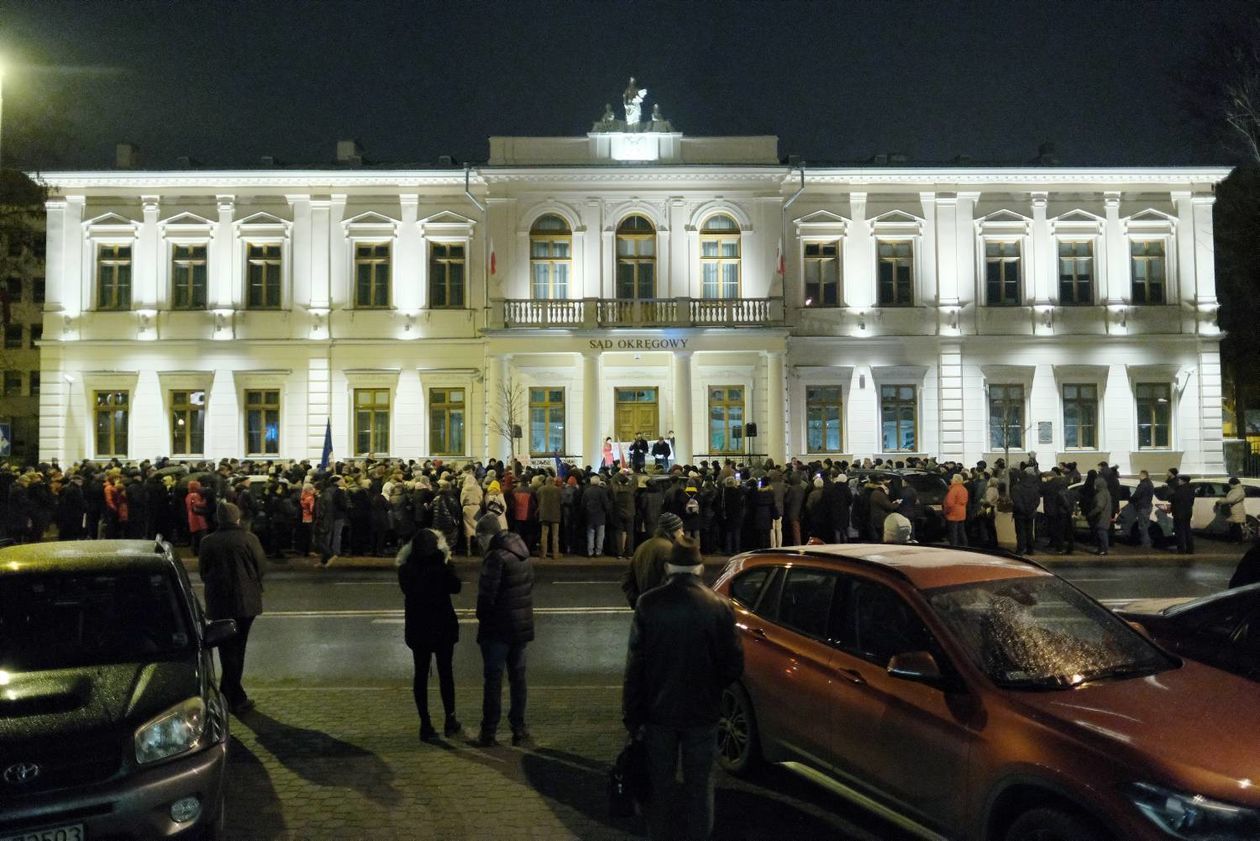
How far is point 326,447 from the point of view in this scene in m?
27.5

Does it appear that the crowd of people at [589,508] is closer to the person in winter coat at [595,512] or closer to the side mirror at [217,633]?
the person in winter coat at [595,512]

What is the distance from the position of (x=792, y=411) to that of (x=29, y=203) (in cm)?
2931

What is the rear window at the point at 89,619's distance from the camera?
5445mm

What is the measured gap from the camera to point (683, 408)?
30906 millimetres

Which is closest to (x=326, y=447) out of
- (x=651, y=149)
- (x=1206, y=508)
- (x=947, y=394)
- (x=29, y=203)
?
(x=651, y=149)

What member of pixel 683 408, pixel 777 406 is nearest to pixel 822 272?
pixel 777 406

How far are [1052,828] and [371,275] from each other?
32.1 m

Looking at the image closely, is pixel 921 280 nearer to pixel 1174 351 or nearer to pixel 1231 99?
pixel 1174 351

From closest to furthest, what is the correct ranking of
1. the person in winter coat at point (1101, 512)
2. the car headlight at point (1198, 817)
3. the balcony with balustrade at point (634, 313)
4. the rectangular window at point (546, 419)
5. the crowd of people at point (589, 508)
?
the car headlight at point (1198, 817) → the crowd of people at point (589, 508) → the person in winter coat at point (1101, 512) → the balcony with balustrade at point (634, 313) → the rectangular window at point (546, 419)

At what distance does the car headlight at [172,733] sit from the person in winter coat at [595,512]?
1421 cm

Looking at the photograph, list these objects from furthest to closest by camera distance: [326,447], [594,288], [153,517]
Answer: [594,288], [326,447], [153,517]

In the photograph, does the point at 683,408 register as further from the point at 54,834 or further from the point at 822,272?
the point at 54,834

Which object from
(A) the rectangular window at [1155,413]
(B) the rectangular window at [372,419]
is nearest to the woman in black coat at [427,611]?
(B) the rectangular window at [372,419]

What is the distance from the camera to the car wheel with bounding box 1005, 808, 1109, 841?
405 centimetres
